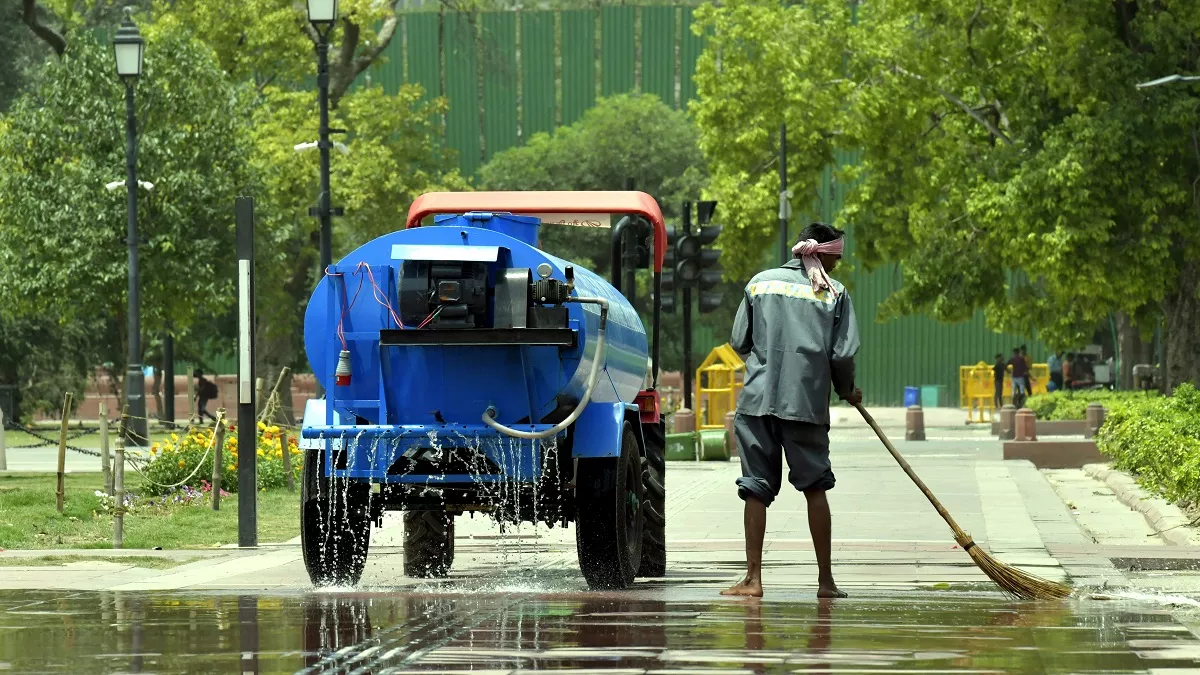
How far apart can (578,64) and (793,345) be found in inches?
2143

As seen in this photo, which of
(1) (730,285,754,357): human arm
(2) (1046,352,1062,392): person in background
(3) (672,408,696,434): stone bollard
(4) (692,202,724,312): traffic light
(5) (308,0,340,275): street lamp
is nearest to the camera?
(1) (730,285,754,357): human arm

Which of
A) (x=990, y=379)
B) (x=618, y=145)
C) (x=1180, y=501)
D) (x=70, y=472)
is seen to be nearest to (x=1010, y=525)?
(x=1180, y=501)

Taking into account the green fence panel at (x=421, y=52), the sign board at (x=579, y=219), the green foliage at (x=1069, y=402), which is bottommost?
the green foliage at (x=1069, y=402)

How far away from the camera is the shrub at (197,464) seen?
20.2 meters

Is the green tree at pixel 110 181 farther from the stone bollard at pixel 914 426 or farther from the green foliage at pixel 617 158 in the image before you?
the green foliage at pixel 617 158

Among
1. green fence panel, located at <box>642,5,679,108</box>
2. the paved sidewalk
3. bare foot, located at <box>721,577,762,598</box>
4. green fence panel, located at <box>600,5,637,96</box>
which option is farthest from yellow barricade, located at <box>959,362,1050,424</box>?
bare foot, located at <box>721,577,762,598</box>

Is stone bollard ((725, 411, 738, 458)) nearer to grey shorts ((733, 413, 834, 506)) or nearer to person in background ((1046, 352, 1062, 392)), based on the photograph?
grey shorts ((733, 413, 834, 506))

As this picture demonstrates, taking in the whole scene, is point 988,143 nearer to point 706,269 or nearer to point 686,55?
point 706,269

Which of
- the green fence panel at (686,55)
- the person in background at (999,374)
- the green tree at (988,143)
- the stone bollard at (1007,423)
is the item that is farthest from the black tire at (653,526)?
the green fence panel at (686,55)

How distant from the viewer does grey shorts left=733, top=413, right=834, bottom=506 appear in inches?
414

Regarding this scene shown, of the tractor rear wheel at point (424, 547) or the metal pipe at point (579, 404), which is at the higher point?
the metal pipe at point (579, 404)

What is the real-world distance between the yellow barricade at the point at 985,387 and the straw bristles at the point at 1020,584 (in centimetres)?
3822

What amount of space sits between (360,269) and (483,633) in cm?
276

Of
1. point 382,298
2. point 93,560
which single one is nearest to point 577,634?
point 382,298
